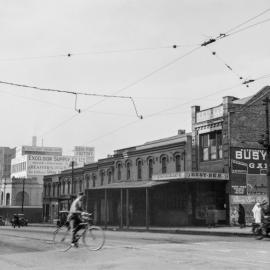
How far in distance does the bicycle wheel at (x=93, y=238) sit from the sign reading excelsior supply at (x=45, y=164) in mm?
85940

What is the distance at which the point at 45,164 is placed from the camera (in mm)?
101375

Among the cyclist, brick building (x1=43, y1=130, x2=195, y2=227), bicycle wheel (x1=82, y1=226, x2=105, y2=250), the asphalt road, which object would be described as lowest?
the asphalt road

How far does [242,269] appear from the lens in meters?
10.4

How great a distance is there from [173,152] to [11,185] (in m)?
47.8

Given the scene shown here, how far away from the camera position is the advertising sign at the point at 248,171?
36.9 meters

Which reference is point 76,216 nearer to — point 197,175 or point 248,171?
point 197,175

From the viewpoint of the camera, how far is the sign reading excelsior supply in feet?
328

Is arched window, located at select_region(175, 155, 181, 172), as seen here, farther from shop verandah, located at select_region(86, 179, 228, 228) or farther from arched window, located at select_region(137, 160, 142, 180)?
arched window, located at select_region(137, 160, 142, 180)

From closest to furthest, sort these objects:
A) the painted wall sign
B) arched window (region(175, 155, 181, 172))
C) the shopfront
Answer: the painted wall sign, the shopfront, arched window (region(175, 155, 181, 172))

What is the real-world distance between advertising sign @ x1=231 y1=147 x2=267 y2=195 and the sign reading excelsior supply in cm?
6623

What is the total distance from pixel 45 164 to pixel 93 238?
8802cm

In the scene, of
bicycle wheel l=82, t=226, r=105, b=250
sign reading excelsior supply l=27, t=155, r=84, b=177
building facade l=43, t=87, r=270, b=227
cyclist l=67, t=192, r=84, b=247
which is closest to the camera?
bicycle wheel l=82, t=226, r=105, b=250

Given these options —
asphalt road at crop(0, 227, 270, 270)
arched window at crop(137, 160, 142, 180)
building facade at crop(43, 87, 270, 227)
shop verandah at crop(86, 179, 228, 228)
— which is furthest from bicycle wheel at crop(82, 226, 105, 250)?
arched window at crop(137, 160, 142, 180)

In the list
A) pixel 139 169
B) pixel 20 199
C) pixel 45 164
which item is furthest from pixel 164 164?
pixel 45 164
